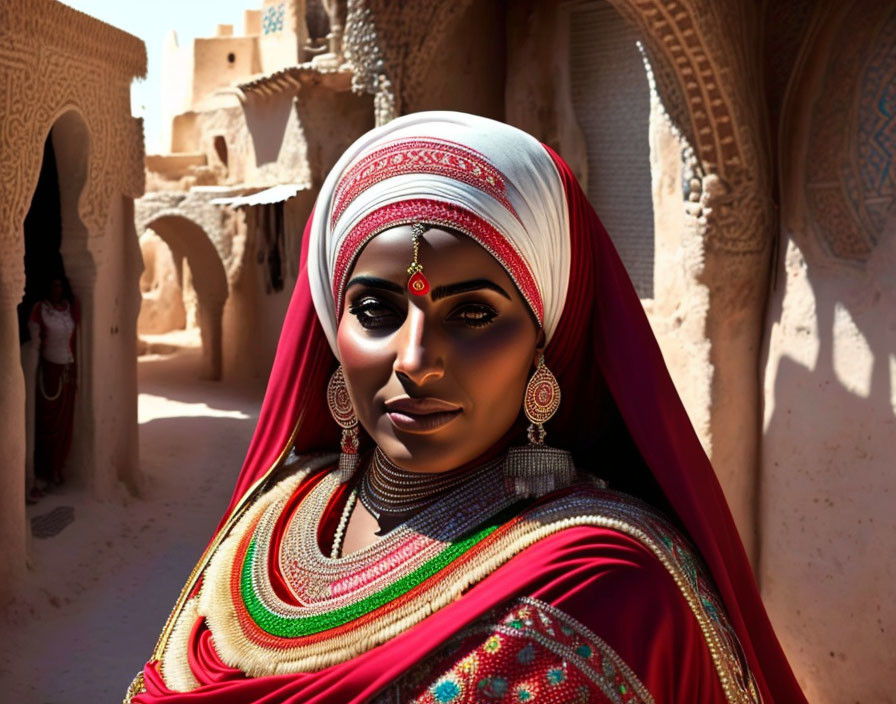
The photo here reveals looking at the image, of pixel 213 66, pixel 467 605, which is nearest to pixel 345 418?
pixel 467 605

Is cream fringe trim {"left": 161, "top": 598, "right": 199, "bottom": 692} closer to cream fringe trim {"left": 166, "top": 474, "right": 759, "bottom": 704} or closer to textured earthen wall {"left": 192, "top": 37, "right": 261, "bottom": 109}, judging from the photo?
cream fringe trim {"left": 166, "top": 474, "right": 759, "bottom": 704}

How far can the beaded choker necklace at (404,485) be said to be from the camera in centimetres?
179

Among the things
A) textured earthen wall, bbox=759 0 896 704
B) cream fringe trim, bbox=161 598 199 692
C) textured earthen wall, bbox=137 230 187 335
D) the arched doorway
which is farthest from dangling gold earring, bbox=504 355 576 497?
textured earthen wall, bbox=137 230 187 335

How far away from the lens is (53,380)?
23.4 feet

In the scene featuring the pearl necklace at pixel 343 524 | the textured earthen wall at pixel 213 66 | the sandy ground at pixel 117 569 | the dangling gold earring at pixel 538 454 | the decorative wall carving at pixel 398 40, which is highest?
the textured earthen wall at pixel 213 66

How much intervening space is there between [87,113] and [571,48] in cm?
318

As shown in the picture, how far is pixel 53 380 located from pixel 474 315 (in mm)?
6107

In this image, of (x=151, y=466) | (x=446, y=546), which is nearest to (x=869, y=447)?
(x=446, y=546)

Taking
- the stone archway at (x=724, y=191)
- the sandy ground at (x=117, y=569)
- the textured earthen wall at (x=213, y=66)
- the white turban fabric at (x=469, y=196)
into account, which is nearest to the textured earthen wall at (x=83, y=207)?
the sandy ground at (x=117, y=569)

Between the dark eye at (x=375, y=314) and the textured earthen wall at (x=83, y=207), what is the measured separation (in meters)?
4.41

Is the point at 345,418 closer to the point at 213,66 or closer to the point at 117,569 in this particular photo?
the point at 117,569

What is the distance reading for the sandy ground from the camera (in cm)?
542

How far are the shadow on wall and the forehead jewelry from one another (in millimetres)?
2728

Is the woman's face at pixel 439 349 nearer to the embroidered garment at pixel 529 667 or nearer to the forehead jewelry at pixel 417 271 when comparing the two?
the forehead jewelry at pixel 417 271
